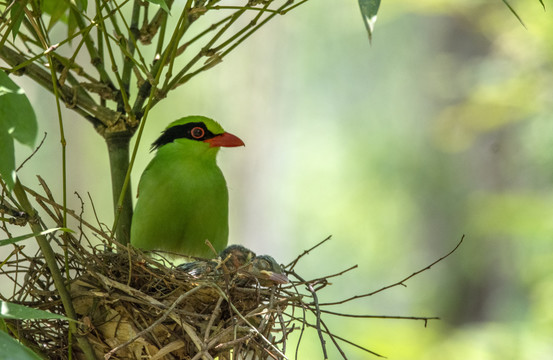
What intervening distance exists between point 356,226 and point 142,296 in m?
13.6

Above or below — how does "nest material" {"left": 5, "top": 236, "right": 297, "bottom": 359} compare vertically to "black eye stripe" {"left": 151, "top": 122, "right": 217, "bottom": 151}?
below

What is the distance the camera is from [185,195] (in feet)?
12.2

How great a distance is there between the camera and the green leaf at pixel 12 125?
1.64 meters

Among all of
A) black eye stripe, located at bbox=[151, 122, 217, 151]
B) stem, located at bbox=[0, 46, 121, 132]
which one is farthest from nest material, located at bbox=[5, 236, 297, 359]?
black eye stripe, located at bbox=[151, 122, 217, 151]

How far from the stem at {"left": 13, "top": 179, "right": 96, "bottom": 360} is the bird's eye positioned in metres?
1.71

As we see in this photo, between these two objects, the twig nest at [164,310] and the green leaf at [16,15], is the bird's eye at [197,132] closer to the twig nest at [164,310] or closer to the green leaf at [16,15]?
the twig nest at [164,310]

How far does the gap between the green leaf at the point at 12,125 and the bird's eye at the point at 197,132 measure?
7.23 feet

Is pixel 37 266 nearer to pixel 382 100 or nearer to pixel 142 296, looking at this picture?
pixel 142 296

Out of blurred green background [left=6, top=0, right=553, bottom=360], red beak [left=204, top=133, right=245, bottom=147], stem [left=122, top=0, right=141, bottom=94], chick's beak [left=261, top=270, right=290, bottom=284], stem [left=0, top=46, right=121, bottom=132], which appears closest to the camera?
stem [left=0, top=46, right=121, bottom=132]

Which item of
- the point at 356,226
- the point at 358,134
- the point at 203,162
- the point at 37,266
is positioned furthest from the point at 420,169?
the point at 37,266

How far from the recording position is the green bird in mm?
3586

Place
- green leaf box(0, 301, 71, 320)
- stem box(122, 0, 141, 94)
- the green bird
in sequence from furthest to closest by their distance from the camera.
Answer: the green bird, stem box(122, 0, 141, 94), green leaf box(0, 301, 71, 320)

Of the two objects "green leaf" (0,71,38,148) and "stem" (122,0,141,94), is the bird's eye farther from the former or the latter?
"green leaf" (0,71,38,148)

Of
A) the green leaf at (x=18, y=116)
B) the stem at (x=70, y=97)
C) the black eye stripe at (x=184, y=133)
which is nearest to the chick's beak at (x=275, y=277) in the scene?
the stem at (x=70, y=97)
